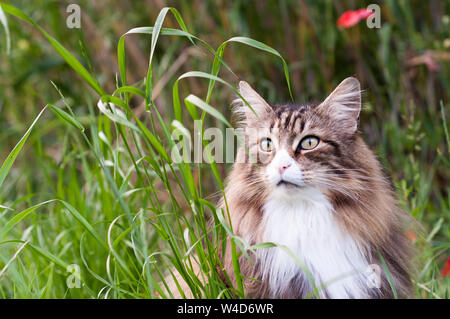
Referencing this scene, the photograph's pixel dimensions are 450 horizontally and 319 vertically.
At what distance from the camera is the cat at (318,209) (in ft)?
6.92

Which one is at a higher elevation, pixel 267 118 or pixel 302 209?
pixel 267 118

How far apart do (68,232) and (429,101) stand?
2.48 m

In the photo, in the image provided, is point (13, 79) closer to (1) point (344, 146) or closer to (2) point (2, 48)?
(2) point (2, 48)

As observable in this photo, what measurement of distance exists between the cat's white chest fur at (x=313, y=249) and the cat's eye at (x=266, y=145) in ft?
0.58

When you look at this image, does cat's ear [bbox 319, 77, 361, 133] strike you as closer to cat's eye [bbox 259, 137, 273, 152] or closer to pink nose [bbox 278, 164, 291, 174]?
cat's eye [bbox 259, 137, 273, 152]

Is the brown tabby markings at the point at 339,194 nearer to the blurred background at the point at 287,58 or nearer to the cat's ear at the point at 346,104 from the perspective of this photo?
the cat's ear at the point at 346,104

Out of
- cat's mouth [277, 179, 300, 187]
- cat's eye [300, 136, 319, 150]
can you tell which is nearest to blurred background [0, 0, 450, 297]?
cat's eye [300, 136, 319, 150]

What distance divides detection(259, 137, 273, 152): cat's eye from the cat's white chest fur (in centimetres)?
18

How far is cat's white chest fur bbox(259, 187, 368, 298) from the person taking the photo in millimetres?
2109

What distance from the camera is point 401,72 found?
396 centimetres

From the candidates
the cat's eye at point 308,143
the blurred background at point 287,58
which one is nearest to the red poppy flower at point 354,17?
the blurred background at point 287,58
